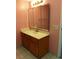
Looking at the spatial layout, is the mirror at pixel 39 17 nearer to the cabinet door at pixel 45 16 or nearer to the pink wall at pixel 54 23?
the cabinet door at pixel 45 16

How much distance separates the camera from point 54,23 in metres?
2.90

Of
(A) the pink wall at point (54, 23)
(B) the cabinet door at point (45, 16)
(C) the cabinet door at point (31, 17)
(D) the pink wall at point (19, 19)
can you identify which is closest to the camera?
(A) the pink wall at point (54, 23)

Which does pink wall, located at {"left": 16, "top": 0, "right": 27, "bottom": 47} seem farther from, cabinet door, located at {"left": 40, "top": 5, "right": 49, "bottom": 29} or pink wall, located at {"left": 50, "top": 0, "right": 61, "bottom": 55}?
pink wall, located at {"left": 50, "top": 0, "right": 61, "bottom": 55}

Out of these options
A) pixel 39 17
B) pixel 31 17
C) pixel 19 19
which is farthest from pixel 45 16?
pixel 19 19

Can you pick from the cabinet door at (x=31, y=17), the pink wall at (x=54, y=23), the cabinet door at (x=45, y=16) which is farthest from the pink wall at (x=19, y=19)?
the pink wall at (x=54, y=23)

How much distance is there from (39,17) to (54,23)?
794mm

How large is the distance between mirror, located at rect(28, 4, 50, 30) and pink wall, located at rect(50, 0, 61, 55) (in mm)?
168

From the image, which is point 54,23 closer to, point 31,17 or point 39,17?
point 39,17

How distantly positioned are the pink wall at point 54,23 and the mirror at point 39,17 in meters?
0.17

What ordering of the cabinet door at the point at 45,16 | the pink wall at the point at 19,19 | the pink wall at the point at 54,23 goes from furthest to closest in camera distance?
1. the pink wall at the point at 19,19
2. the cabinet door at the point at 45,16
3. the pink wall at the point at 54,23

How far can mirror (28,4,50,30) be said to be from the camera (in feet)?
10.2

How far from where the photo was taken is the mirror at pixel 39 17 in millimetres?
3120

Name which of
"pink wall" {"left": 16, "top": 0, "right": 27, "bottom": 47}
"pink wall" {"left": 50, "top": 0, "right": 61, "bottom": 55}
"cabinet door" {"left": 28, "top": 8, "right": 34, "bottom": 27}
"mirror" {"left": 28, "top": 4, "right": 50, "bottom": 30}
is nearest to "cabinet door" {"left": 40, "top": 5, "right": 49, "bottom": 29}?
"mirror" {"left": 28, "top": 4, "right": 50, "bottom": 30}
